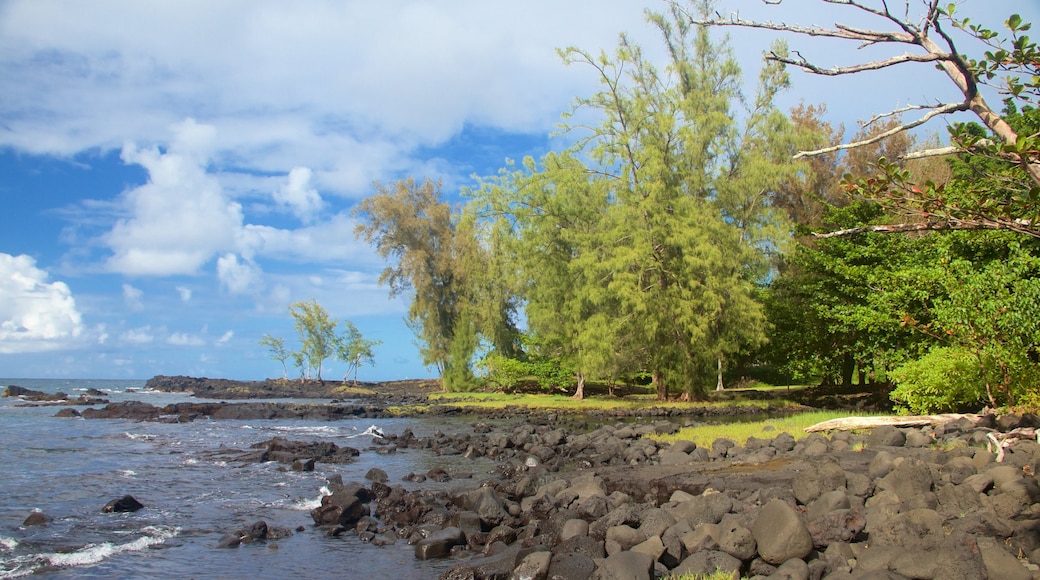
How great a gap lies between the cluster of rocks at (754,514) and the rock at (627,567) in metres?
0.02

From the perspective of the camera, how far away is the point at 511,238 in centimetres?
3803

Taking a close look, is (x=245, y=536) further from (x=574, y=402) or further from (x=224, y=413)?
(x=224, y=413)

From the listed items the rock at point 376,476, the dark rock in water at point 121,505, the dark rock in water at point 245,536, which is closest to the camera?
the dark rock in water at point 245,536

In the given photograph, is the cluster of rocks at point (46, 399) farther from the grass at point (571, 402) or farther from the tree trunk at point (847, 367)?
the tree trunk at point (847, 367)

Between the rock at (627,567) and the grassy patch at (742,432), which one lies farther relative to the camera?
the grassy patch at (742,432)

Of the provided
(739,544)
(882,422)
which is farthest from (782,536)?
(882,422)

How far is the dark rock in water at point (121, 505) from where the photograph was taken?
1291cm

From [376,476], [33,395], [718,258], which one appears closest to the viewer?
[376,476]

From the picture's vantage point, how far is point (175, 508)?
43.9 feet

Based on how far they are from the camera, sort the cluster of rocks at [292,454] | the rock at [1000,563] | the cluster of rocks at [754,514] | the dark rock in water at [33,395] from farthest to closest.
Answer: the dark rock in water at [33,395]
the cluster of rocks at [292,454]
the cluster of rocks at [754,514]
the rock at [1000,563]

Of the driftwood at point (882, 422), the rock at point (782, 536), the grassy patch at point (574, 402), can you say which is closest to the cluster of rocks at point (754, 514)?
the rock at point (782, 536)

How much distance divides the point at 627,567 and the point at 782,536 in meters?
1.65

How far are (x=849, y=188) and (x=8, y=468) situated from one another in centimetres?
2169

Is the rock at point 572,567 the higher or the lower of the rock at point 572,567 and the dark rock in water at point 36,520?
the higher
